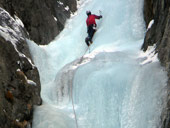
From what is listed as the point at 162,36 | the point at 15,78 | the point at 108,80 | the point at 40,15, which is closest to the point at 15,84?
the point at 15,78

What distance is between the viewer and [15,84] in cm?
577

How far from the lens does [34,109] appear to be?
19.9 feet

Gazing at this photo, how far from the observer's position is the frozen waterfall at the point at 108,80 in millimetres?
5336

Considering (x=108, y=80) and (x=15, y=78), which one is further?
(x=108, y=80)

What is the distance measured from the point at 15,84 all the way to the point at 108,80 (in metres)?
1.84

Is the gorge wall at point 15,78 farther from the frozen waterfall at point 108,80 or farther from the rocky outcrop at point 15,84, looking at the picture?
the frozen waterfall at point 108,80

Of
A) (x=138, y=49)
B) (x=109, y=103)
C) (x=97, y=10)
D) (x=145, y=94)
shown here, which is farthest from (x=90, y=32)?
(x=145, y=94)

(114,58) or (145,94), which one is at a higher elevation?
(114,58)

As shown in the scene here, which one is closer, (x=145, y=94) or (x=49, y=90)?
(x=145, y=94)

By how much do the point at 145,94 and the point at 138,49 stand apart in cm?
198

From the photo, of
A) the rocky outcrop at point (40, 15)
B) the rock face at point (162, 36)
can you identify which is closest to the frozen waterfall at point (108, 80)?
the rock face at point (162, 36)

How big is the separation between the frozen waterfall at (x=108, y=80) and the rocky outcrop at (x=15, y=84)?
283 millimetres

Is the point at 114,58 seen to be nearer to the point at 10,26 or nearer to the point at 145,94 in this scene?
the point at 145,94

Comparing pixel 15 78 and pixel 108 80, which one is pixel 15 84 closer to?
pixel 15 78
